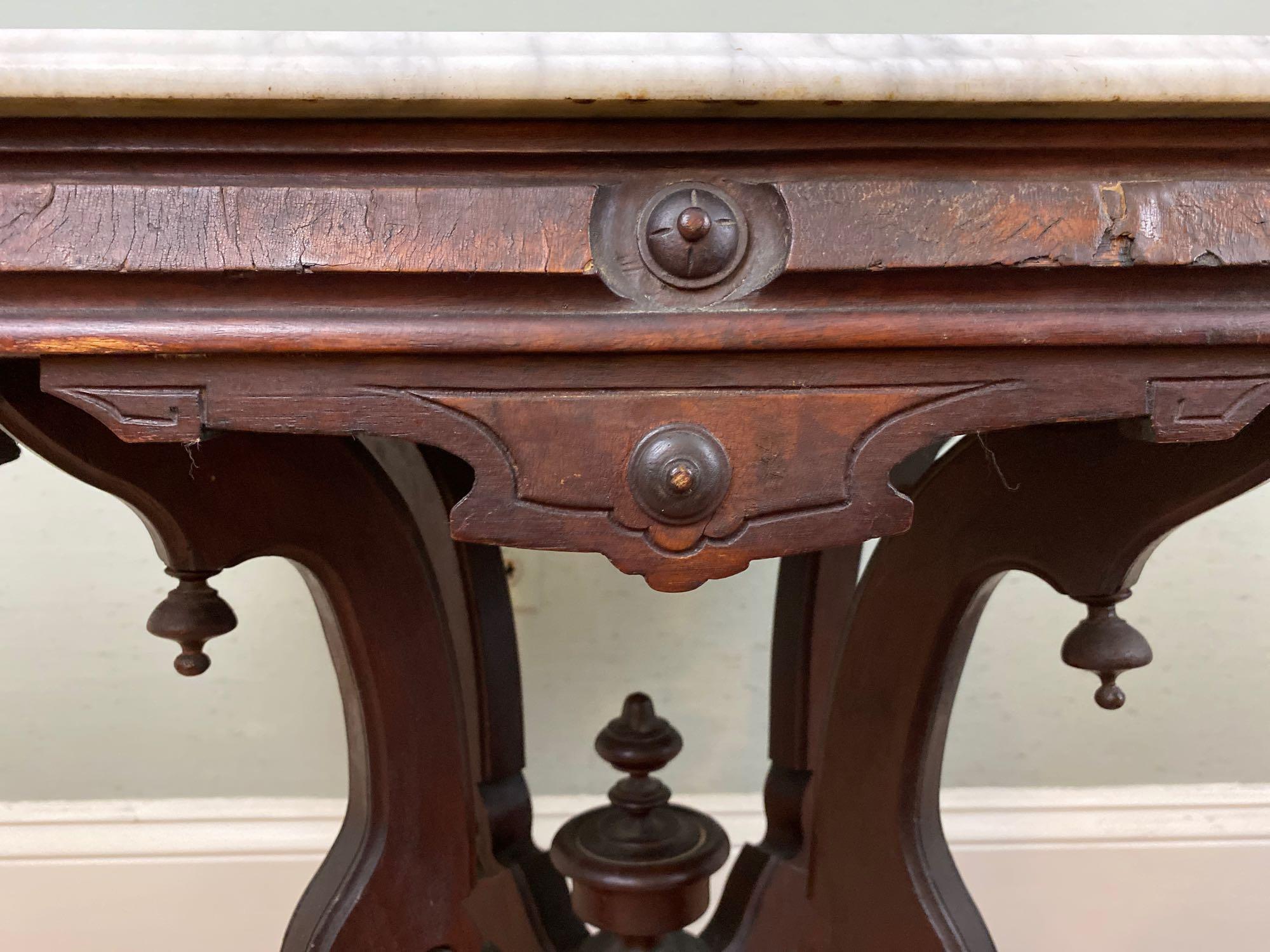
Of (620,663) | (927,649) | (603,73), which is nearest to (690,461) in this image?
(603,73)

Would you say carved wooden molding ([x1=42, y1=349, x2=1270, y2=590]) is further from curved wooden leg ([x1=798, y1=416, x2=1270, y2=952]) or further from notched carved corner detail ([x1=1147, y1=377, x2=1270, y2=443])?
curved wooden leg ([x1=798, y1=416, x2=1270, y2=952])

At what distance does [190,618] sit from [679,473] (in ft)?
1.03

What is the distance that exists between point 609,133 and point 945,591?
34 cm

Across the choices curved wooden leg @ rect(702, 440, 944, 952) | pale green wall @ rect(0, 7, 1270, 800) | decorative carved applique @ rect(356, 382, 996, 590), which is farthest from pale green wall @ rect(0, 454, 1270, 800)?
decorative carved applique @ rect(356, 382, 996, 590)

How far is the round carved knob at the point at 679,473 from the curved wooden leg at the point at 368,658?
24 centimetres

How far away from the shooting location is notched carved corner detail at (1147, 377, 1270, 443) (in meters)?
0.36

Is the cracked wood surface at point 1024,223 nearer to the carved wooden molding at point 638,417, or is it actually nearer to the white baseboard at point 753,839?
the carved wooden molding at point 638,417

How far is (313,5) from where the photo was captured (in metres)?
0.88

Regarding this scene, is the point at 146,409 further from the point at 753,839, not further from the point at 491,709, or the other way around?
the point at 753,839

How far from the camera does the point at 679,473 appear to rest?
34 centimetres

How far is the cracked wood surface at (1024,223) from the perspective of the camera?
1.13 ft

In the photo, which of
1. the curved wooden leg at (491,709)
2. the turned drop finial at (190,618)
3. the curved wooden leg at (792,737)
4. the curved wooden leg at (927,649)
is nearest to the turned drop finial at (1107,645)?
the curved wooden leg at (927,649)

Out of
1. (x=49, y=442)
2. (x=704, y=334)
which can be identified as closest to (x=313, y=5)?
(x=49, y=442)

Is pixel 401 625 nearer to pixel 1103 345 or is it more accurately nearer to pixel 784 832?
pixel 784 832
